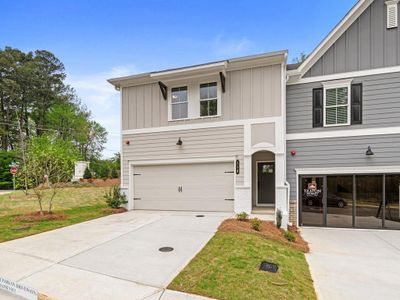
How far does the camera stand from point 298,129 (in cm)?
972

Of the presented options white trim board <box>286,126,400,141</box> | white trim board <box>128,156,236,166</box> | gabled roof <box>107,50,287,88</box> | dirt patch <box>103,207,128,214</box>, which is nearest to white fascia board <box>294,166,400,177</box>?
white trim board <box>286,126,400,141</box>

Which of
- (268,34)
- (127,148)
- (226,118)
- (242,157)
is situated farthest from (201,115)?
(268,34)

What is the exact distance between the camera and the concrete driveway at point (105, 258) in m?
3.84

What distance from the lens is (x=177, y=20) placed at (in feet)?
45.9

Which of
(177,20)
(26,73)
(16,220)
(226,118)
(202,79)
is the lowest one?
(16,220)

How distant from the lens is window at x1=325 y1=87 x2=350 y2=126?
919 centimetres

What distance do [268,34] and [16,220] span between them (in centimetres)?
1744

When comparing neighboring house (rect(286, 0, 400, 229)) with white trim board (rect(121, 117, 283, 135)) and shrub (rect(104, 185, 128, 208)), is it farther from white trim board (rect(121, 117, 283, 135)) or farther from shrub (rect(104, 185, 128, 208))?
shrub (rect(104, 185, 128, 208))

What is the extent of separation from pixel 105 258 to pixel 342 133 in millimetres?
8831

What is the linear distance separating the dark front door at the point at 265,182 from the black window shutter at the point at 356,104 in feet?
11.9

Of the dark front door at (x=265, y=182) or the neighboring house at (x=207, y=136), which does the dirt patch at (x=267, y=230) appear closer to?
the neighboring house at (x=207, y=136)

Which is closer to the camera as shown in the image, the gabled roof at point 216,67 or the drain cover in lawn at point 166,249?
the drain cover in lawn at point 166,249

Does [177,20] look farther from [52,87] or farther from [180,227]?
[52,87]

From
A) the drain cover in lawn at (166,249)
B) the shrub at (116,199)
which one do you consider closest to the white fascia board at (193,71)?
the shrub at (116,199)
